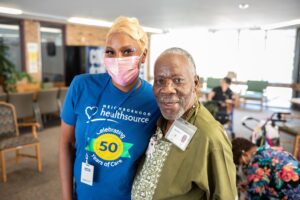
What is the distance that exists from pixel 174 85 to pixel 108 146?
396 mm

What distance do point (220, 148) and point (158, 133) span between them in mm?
280

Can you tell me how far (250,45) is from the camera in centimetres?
922

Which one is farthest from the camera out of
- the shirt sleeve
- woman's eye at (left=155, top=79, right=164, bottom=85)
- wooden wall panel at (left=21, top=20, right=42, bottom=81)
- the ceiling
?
wooden wall panel at (left=21, top=20, right=42, bottom=81)

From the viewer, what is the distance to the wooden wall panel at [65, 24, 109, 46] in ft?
26.5

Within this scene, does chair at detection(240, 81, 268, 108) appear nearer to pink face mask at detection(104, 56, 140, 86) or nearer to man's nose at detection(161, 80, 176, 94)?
pink face mask at detection(104, 56, 140, 86)

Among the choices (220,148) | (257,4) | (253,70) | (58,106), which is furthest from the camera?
(253,70)

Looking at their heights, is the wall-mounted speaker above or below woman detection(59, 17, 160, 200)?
above

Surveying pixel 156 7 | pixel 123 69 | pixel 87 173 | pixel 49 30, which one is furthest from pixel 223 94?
pixel 49 30

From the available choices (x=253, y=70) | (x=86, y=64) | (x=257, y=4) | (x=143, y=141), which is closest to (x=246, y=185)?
(x=143, y=141)

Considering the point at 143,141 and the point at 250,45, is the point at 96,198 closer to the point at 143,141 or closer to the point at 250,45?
the point at 143,141

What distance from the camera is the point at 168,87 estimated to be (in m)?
0.99

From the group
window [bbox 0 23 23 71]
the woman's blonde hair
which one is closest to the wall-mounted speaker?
window [bbox 0 23 23 71]

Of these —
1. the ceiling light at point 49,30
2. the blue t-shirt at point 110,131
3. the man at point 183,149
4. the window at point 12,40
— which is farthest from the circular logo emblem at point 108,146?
the ceiling light at point 49,30

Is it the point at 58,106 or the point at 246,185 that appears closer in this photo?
the point at 246,185
